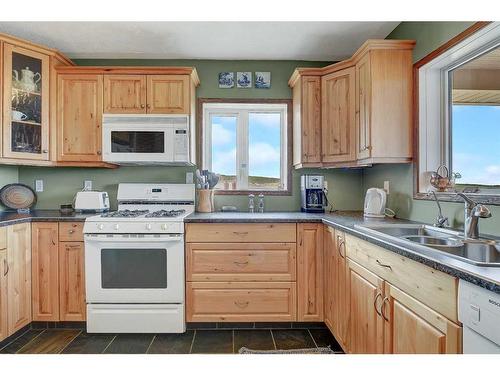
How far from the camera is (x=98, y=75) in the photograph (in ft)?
9.12

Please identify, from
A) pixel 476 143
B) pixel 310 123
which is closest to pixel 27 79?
pixel 310 123

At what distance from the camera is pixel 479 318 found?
2.97 ft

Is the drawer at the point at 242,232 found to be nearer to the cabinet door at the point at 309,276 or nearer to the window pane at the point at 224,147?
the cabinet door at the point at 309,276

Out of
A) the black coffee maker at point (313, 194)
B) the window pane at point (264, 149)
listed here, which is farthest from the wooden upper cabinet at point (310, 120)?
the window pane at point (264, 149)

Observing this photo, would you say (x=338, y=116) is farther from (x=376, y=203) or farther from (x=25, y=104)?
(x=25, y=104)

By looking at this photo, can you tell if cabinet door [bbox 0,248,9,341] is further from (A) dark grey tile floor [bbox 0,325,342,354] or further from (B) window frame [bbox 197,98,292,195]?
(B) window frame [bbox 197,98,292,195]

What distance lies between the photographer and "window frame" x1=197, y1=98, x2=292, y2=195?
3135 millimetres

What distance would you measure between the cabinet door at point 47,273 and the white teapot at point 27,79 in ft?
3.75

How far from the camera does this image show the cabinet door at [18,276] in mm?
2266

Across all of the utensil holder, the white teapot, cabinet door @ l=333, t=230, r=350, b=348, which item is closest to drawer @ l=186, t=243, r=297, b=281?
cabinet door @ l=333, t=230, r=350, b=348

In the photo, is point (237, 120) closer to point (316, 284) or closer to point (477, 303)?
point (316, 284)

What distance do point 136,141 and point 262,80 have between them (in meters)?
1.35

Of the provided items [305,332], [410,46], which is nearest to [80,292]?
[305,332]

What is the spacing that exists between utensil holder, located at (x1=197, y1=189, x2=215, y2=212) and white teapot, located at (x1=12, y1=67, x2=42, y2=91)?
1649mm
